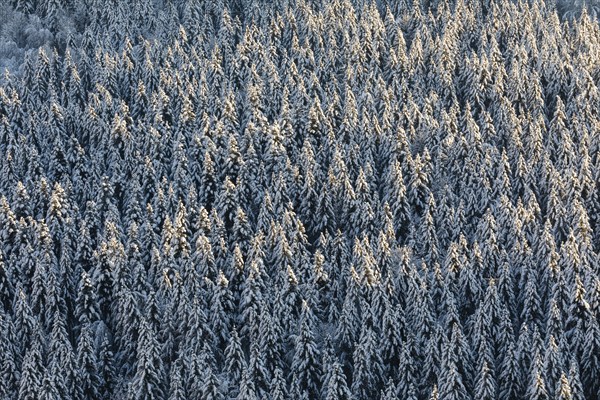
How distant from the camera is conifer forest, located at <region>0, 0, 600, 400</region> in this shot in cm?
6681

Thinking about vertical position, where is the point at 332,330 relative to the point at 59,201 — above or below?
below

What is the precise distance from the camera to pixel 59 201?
8044 centimetres

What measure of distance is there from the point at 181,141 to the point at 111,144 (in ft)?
20.7

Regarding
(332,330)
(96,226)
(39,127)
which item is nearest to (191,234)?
(96,226)

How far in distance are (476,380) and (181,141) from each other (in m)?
36.8

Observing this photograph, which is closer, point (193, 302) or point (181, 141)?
point (193, 302)

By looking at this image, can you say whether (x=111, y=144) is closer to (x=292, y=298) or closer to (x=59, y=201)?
(x=59, y=201)

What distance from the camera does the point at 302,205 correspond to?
266 ft

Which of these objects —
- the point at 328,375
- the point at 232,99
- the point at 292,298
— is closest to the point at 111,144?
the point at 232,99

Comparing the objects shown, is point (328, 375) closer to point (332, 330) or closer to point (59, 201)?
point (332, 330)

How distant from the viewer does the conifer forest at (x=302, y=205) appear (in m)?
66.8

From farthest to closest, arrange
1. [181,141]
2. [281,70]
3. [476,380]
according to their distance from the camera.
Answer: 1. [281,70]
2. [181,141]
3. [476,380]

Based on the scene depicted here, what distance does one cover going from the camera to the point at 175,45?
346 ft

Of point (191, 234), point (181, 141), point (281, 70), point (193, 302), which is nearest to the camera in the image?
point (193, 302)
